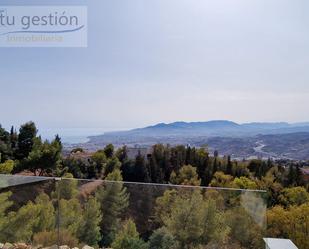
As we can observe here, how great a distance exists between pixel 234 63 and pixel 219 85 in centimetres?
415

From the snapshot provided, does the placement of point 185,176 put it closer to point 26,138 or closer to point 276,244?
point 26,138

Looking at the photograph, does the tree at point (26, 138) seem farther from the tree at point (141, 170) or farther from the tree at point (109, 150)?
the tree at point (141, 170)

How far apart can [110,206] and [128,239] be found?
310 mm

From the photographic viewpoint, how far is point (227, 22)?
1274 centimetres

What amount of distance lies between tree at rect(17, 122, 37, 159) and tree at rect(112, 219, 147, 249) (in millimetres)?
21582

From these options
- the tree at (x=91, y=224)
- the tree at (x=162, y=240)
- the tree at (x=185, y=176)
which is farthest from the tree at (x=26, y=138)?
the tree at (x=162, y=240)

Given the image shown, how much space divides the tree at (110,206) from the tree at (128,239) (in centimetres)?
5

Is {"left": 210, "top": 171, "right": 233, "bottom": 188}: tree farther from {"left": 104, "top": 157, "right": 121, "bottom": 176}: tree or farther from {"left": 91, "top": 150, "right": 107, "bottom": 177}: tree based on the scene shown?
{"left": 91, "top": 150, "right": 107, "bottom": 177}: tree

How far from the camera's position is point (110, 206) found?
2.87 m

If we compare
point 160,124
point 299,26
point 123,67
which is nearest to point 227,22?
point 299,26

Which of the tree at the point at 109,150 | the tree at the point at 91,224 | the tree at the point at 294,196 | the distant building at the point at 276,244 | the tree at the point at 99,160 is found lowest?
the tree at the point at 294,196

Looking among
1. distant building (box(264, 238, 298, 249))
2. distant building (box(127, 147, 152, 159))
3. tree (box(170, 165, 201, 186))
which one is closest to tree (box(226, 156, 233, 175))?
tree (box(170, 165, 201, 186))

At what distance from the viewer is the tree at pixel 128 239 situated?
287 centimetres

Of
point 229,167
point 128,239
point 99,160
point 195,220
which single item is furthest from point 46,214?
point 229,167
